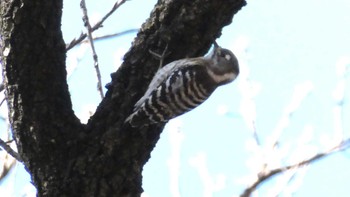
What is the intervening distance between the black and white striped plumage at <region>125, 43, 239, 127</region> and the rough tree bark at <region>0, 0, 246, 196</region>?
15 cm

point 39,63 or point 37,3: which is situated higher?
point 37,3

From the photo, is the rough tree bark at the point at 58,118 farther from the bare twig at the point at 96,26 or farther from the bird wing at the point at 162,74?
the bare twig at the point at 96,26

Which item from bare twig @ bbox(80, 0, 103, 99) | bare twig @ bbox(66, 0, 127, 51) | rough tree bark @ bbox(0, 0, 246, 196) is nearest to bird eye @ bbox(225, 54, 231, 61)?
bare twig @ bbox(66, 0, 127, 51)

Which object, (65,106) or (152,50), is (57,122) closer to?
(65,106)

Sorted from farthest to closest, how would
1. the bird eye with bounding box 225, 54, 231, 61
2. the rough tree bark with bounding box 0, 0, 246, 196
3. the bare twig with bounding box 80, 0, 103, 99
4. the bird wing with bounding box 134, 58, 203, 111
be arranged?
the bird eye with bounding box 225, 54, 231, 61
the bird wing with bounding box 134, 58, 203, 111
the bare twig with bounding box 80, 0, 103, 99
the rough tree bark with bounding box 0, 0, 246, 196

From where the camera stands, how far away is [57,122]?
342 cm

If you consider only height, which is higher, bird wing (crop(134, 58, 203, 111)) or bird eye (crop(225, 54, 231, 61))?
bird eye (crop(225, 54, 231, 61))

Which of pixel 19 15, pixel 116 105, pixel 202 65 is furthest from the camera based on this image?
pixel 202 65

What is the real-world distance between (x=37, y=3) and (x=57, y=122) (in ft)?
1.96

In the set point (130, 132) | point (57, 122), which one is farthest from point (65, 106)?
point (130, 132)

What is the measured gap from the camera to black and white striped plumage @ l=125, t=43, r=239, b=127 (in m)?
3.76

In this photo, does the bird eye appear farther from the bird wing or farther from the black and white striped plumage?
the bird wing

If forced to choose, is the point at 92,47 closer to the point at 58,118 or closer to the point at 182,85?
the point at 58,118

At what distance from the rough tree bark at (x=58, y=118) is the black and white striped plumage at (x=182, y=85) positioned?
0.15 metres
